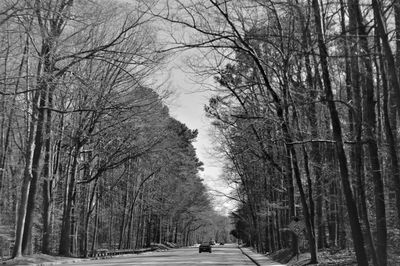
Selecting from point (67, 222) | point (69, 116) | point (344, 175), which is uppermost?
point (69, 116)

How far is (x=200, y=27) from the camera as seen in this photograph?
15766 millimetres

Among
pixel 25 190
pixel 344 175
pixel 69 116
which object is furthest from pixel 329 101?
pixel 69 116

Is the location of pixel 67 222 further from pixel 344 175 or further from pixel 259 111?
pixel 344 175

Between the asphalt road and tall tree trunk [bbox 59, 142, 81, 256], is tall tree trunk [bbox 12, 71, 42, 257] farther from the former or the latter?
tall tree trunk [bbox 59, 142, 81, 256]

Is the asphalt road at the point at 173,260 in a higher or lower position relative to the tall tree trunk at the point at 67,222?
lower

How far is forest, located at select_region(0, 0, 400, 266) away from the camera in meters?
13.1

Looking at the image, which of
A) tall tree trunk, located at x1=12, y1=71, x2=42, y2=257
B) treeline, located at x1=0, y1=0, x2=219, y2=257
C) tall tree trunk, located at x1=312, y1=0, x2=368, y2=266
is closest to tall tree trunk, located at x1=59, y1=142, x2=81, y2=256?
treeline, located at x1=0, y1=0, x2=219, y2=257

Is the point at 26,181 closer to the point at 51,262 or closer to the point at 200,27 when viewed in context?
the point at 51,262

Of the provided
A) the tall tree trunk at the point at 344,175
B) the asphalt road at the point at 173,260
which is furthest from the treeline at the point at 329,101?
the asphalt road at the point at 173,260

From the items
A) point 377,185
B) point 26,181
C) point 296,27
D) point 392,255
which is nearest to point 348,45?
point 377,185

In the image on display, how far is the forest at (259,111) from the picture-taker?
13.1m

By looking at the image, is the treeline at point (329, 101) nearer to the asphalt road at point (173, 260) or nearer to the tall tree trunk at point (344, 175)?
the tall tree trunk at point (344, 175)

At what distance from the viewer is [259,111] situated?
22.7 meters

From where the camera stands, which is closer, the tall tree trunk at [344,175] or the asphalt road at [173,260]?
the tall tree trunk at [344,175]
